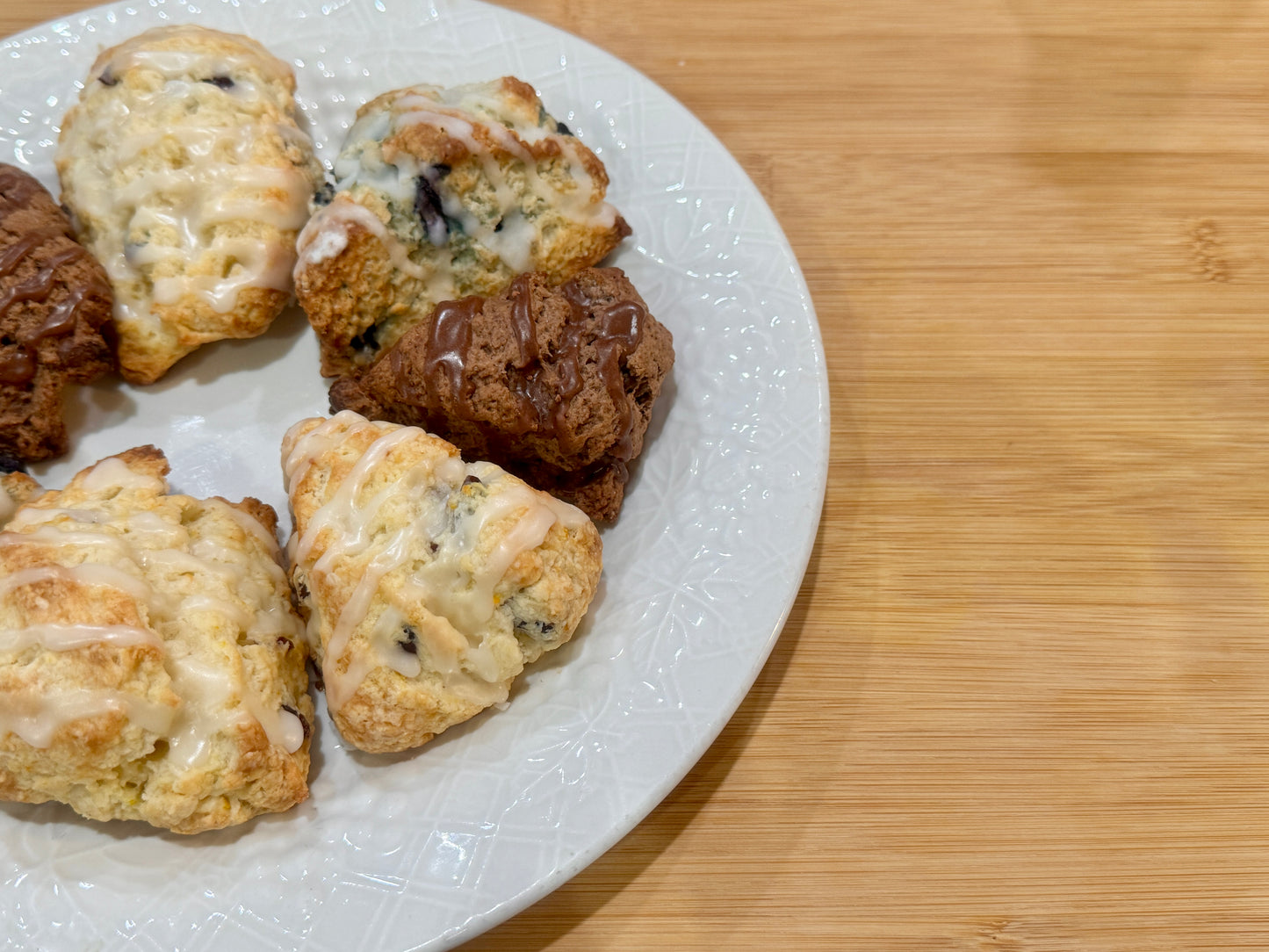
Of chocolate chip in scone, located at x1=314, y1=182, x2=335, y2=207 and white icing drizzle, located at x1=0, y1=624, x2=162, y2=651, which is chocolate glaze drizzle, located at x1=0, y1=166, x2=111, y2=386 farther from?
white icing drizzle, located at x1=0, y1=624, x2=162, y2=651

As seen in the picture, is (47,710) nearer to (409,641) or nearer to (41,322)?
(409,641)

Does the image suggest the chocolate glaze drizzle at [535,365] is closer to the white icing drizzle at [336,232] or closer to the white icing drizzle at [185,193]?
the white icing drizzle at [336,232]

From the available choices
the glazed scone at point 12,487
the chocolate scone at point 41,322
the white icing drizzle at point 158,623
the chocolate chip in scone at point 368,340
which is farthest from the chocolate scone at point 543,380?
the glazed scone at point 12,487

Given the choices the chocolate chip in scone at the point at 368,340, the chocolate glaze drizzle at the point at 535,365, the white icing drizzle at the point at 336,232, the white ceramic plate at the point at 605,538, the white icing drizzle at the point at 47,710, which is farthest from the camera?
the chocolate chip in scone at the point at 368,340

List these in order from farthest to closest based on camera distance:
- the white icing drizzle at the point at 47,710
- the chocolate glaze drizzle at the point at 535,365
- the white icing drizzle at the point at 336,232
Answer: the white icing drizzle at the point at 336,232
the chocolate glaze drizzle at the point at 535,365
the white icing drizzle at the point at 47,710

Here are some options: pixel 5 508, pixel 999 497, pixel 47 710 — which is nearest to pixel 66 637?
pixel 47 710

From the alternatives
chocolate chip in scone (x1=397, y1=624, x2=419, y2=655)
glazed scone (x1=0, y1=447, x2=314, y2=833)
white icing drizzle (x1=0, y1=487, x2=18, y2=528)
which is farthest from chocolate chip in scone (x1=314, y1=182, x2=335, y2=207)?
chocolate chip in scone (x1=397, y1=624, x2=419, y2=655)

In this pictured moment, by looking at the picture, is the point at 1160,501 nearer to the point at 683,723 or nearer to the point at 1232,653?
the point at 1232,653

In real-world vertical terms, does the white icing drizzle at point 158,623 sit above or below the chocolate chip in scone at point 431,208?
below
